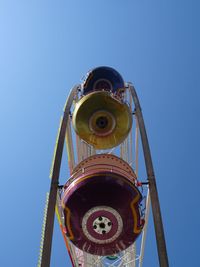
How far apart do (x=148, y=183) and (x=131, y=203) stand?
83cm

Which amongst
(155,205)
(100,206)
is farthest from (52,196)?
(155,205)

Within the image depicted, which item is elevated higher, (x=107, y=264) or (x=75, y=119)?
(x=75, y=119)

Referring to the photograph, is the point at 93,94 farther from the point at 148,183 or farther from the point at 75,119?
the point at 148,183

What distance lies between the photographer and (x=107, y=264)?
14.7 metres

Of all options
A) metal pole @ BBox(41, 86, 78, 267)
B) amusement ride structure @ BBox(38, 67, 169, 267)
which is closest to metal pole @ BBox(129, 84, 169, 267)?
amusement ride structure @ BBox(38, 67, 169, 267)

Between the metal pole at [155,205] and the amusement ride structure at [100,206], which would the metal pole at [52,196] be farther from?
the metal pole at [155,205]

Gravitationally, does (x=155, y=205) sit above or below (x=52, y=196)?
below

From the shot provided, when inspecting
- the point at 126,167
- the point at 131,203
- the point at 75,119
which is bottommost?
the point at 131,203

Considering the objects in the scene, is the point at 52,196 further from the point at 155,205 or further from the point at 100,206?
the point at 155,205

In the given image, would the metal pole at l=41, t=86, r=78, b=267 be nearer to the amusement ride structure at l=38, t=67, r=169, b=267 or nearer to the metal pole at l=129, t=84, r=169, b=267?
the amusement ride structure at l=38, t=67, r=169, b=267

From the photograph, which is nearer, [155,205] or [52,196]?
[155,205]

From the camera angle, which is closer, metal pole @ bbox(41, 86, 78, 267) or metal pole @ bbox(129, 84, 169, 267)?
metal pole @ bbox(129, 84, 169, 267)

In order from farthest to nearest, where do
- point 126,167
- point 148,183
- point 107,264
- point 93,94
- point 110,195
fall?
point 107,264
point 93,94
point 126,167
point 148,183
point 110,195

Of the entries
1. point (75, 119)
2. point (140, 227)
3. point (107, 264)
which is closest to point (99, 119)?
point (75, 119)
